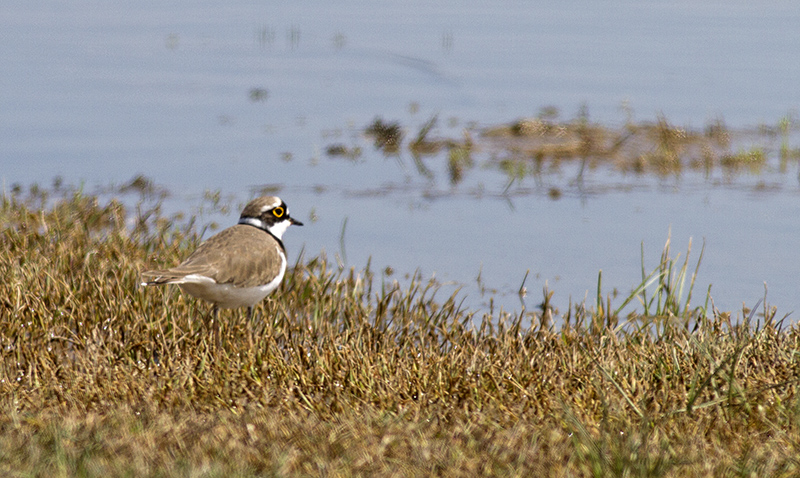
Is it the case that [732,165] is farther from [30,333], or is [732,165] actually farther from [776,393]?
[30,333]

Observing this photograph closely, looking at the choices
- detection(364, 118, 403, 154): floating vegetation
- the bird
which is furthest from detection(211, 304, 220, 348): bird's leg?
detection(364, 118, 403, 154): floating vegetation

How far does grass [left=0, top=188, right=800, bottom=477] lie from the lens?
15.0ft

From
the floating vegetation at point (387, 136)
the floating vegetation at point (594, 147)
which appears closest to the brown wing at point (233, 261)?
the floating vegetation at point (594, 147)

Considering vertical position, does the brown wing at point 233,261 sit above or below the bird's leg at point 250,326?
above

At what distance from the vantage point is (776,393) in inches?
219

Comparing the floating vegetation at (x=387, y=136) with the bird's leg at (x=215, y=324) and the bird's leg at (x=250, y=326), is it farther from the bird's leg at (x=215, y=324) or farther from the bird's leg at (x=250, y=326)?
the bird's leg at (x=215, y=324)

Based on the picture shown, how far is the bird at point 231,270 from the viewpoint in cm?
639

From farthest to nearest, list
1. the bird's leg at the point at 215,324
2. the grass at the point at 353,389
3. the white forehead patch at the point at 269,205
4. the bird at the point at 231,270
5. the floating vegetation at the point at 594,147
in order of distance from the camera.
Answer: the floating vegetation at the point at 594,147 → the white forehead patch at the point at 269,205 → the bird's leg at the point at 215,324 → the bird at the point at 231,270 → the grass at the point at 353,389

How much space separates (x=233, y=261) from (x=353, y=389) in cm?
125

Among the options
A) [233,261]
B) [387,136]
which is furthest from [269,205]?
[387,136]

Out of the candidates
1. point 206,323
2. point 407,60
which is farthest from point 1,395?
point 407,60

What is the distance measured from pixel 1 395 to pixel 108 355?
689mm

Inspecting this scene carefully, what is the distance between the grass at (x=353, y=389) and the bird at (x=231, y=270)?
0.96 ft

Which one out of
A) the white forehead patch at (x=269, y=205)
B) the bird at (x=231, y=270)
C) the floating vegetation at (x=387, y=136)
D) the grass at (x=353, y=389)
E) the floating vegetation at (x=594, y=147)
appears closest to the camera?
the grass at (x=353, y=389)
